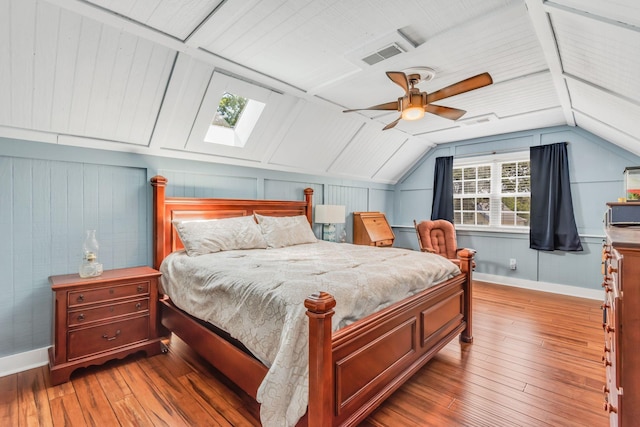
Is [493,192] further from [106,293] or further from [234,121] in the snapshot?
[106,293]

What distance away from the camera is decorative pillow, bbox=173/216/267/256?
111 inches

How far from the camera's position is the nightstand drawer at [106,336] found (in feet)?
7.31

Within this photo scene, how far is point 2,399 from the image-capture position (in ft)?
6.46

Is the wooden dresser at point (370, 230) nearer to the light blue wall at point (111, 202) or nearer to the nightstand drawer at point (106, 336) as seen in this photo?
the light blue wall at point (111, 202)

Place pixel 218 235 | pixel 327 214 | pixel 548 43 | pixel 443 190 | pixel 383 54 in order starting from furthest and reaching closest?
pixel 443 190
pixel 327 214
pixel 218 235
pixel 383 54
pixel 548 43

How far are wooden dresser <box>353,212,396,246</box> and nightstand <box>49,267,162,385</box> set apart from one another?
333 centimetres

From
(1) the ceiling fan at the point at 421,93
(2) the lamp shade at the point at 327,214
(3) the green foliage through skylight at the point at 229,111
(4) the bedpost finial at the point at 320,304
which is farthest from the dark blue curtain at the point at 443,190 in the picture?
(4) the bedpost finial at the point at 320,304

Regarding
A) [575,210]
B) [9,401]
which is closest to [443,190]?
[575,210]

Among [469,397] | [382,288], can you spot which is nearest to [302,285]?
[382,288]

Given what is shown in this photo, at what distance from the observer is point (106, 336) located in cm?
236

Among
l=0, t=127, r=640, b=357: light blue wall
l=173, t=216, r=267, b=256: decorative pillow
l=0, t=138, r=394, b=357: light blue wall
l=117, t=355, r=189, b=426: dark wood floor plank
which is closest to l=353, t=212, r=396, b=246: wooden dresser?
l=0, t=127, r=640, b=357: light blue wall

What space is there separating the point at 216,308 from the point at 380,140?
12.2 ft

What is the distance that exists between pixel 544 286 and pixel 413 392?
364cm

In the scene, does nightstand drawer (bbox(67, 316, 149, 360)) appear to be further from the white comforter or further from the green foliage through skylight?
the green foliage through skylight
